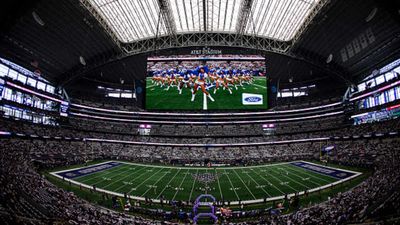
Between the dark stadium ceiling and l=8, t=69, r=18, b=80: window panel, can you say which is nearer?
the dark stadium ceiling

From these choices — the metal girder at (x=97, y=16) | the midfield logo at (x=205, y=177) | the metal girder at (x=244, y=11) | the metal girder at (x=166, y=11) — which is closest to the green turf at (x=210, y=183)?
the midfield logo at (x=205, y=177)

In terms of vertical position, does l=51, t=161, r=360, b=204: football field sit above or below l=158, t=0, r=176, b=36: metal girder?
below

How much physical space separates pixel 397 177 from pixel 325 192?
789 centimetres

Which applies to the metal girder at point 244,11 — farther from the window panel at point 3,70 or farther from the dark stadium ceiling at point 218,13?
the window panel at point 3,70

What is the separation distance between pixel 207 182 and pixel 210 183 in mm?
747

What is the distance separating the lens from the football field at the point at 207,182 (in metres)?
30.2

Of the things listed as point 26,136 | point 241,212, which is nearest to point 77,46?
point 26,136

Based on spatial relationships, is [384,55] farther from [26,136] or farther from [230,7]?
[26,136]

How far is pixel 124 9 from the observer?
47281 millimetres

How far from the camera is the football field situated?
30.2 m

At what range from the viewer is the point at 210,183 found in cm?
3616

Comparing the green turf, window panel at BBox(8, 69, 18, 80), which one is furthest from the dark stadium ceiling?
the green turf

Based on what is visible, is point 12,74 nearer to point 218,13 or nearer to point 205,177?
point 218,13

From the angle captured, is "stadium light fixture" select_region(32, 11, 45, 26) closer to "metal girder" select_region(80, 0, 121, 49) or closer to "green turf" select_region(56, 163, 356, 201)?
"metal girder" select_region(80, 0, 121, 49)
